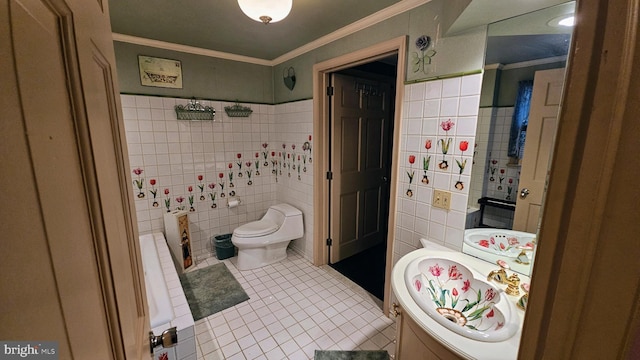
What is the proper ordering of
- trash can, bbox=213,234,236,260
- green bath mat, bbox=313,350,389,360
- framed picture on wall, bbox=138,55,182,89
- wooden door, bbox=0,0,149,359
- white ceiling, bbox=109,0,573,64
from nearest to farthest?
wooden door, bbox=0,0,149,359 < white ceiling, bbox=109,0,573,64 < green bath mat, bbox=313,350,389,360 < framed picture on wall, bbox=138,55,182,89 < trash can, bbox=213,234,236,260

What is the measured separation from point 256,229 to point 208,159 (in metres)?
0.92

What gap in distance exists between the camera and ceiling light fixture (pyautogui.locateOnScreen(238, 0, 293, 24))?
48.9 inches

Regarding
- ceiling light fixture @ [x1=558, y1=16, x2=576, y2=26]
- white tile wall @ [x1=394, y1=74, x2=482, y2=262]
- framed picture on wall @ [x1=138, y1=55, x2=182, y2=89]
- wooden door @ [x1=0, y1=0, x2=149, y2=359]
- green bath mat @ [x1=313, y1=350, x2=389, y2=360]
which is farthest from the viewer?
framed picture on wall @ [x1=138, y1=55, x2=182, y2=89]

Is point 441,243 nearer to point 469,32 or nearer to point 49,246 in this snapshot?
point 469,32

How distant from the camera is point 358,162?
2.78 metres

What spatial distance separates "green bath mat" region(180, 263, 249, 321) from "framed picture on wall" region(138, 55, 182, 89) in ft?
6.14

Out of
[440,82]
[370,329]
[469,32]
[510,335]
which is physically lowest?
[370,329]

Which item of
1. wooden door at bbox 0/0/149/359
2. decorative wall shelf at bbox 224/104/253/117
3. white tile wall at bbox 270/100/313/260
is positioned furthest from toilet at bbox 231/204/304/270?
wooden door at bbox 0/0/149/359

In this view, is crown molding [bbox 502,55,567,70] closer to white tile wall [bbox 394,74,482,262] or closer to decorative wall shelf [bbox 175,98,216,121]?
white tile wall [bbox 394,74,482,262]

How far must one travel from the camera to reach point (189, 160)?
2.62 metres

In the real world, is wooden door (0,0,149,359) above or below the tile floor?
above

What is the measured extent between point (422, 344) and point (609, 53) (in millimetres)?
1061

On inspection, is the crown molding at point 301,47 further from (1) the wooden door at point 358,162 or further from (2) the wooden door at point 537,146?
(2) the wooden door at point 537,146

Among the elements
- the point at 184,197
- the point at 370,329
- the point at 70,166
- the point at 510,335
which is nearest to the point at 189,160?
the point at 184,197
